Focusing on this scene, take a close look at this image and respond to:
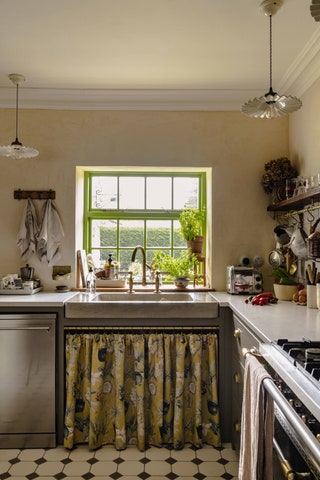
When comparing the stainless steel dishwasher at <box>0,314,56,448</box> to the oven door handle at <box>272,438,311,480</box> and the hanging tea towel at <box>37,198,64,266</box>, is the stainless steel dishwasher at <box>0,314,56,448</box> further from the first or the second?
the oven door handle at <box>272,438,311,480</box>

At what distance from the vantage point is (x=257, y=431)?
131 cm

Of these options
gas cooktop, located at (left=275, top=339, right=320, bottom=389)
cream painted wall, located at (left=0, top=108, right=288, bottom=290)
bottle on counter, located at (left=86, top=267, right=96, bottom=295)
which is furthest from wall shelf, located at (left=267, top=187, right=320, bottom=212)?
bottle on counter, located at (left=86, top=267, right=96, bottom=295)

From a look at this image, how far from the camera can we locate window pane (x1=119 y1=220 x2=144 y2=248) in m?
3.47

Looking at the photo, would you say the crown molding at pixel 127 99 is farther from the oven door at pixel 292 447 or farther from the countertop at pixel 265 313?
the oven door at pixel 292 447

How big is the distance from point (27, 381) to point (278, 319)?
1.67 m

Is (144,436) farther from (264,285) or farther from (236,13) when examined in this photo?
(236,13)

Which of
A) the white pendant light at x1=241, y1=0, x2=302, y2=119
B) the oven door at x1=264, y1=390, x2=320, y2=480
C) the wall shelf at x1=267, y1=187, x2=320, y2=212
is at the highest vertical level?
the white pendant light at x1=241, y1=0, x2=302, y2=119

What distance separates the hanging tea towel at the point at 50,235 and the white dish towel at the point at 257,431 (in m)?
2.06

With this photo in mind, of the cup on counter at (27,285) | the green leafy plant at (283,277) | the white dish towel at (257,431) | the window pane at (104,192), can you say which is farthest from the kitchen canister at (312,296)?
the cup on counter at (27,285)

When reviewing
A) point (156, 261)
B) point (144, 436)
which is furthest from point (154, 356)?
point (156, 261)

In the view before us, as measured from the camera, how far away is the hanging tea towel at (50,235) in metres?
3.09

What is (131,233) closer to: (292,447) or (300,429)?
(292,447)

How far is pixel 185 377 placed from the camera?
259 cm

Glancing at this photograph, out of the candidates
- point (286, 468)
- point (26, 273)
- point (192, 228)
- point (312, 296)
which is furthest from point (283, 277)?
point (26, 273)
